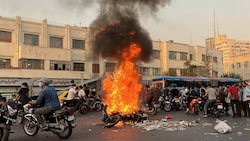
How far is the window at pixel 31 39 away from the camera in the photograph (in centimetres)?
3797

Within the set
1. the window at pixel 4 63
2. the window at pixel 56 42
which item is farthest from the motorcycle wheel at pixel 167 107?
the window at pixel 56 42

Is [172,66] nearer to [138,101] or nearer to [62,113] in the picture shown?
[138,101]

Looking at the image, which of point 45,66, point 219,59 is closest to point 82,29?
point 45,66

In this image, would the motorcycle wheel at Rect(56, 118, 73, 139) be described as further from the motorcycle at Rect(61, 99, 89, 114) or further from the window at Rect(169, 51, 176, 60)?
the window at Rect(169, 51, 176, 60)

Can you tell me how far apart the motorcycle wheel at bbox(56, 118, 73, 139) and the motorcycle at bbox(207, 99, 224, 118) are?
7.78 metres

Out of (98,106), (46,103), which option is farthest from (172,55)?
(46,103)

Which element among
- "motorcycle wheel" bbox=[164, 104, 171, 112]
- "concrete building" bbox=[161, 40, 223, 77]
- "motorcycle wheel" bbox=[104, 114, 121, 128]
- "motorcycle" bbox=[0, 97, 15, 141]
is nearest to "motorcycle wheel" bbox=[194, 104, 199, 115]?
"motorcycle wheel" bbox=[164, 104, 171, 112]

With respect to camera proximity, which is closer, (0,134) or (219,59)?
(0,134)

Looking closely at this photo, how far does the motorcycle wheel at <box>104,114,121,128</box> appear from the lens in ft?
34.8

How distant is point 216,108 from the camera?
13.9m

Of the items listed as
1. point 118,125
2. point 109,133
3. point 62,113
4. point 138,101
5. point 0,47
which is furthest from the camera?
point 0,47

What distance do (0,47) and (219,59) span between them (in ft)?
142

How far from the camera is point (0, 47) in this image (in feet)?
117

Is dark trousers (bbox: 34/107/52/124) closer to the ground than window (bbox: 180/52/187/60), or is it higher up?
closer to the ground
